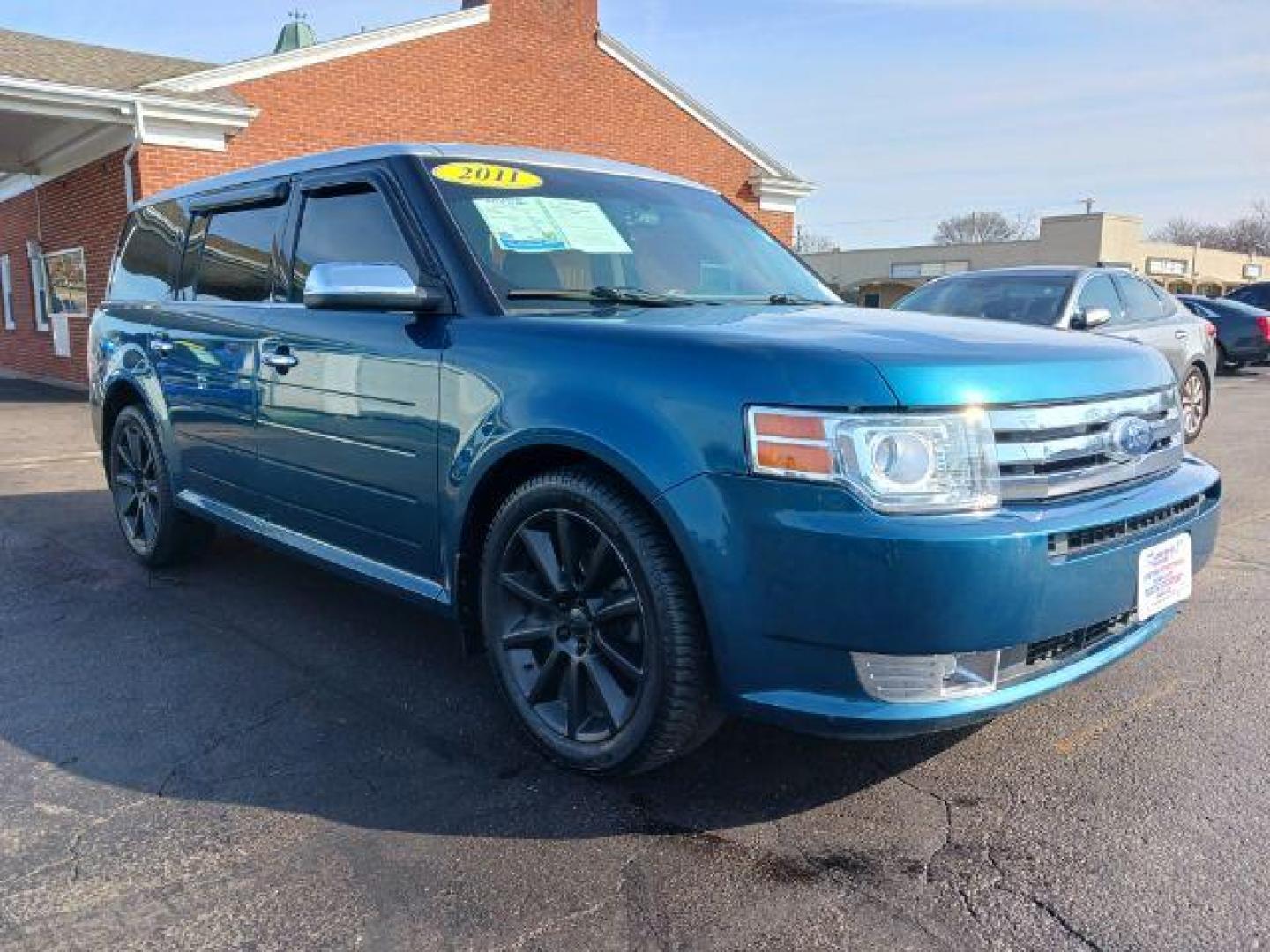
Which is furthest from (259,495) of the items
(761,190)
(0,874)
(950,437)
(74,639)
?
(761,190)

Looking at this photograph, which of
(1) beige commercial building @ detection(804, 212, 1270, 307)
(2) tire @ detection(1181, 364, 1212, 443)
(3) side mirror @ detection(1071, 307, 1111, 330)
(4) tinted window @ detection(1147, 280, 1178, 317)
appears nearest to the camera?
(3) side mirror @ detection(1071, 307, 1111, 330)

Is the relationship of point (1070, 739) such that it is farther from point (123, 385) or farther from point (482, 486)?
point (123, 385)

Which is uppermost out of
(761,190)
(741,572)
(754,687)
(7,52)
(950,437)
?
(7,52)

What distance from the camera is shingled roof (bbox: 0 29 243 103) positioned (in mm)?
11469

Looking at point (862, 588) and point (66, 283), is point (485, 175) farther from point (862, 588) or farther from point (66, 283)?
point (66, 283)

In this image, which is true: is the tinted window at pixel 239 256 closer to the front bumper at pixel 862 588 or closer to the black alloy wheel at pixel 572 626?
the black alloy wheel at pixel 572 626

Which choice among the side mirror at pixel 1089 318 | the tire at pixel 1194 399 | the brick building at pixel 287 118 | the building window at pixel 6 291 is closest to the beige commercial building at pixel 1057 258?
the brick building at pixel 287 118

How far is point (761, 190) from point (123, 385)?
14.7 metres

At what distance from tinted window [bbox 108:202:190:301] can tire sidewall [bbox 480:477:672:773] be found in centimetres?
276

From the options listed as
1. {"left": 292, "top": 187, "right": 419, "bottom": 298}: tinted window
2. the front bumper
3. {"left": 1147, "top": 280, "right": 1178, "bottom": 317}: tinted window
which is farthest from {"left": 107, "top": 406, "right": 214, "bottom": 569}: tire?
{"left": 1147, "top": 280, "right": 1178, "bottom": 317}: tinted window

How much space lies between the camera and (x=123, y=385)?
5137mm

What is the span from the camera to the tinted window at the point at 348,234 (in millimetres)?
3447

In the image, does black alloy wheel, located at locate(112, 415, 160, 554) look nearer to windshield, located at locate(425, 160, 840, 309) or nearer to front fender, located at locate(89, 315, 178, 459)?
front fender, located at locate(89, 315, 178, 459)

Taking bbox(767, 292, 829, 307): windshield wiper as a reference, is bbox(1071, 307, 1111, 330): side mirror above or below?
below
